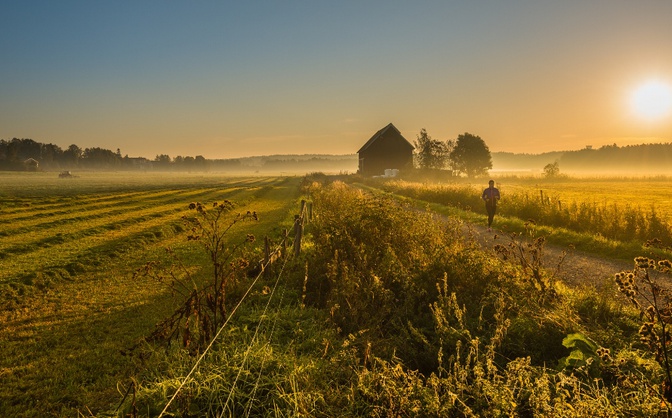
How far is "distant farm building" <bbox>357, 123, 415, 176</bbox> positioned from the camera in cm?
5794

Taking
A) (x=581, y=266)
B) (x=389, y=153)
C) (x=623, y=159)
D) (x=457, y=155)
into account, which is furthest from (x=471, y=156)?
(x=623, y=159)

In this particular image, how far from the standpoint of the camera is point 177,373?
14.0 ft

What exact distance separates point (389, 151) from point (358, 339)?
178 feet

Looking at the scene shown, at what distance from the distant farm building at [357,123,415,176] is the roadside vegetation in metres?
48.9

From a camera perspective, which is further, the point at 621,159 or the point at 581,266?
the point at 621,159

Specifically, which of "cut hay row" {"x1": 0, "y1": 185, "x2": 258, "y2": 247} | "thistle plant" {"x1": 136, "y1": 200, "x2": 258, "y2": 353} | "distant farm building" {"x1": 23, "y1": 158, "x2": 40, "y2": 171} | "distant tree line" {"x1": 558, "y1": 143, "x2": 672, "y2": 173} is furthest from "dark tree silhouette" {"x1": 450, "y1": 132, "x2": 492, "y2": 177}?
"distant farm building" {"x1": 23, "y1": 158, "x2": 40, "y2": 171}

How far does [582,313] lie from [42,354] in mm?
9907

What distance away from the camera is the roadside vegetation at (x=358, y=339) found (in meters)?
3.68

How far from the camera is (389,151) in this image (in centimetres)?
5816

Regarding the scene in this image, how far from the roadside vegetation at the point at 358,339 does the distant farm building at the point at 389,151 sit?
48888 mm

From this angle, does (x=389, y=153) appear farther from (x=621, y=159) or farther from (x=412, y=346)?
(x=621, y=159)

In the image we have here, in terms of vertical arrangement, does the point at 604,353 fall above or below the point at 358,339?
above

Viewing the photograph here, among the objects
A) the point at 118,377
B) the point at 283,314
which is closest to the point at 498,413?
the point at 283,314

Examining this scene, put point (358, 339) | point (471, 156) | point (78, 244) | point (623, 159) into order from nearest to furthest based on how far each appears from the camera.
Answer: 1. point (358, 339)
2. point (78, 244)
3. point (471, 156)
4. point (623, 159)
